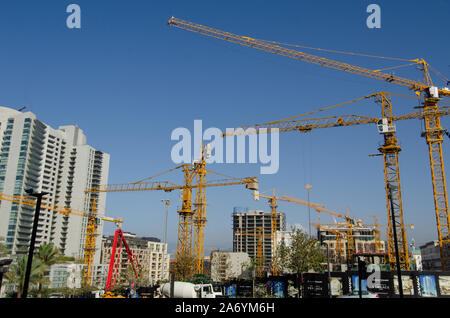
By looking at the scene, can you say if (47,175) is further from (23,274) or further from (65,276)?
(23,274)

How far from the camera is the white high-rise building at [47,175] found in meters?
126

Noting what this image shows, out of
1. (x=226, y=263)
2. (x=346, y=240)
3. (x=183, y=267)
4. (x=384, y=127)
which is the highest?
(x=384, y=127)

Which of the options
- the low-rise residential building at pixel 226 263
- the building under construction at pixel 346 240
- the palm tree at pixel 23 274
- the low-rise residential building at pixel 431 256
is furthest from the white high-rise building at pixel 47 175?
the low-rise residential building at pixel 431 256

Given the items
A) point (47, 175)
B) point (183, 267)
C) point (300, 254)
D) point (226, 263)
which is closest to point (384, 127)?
point (300, 254)

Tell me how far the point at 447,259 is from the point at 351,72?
127 feet

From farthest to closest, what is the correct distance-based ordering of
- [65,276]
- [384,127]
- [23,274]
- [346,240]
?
[346,240] < [384,127] < [65,276] < [23,274]

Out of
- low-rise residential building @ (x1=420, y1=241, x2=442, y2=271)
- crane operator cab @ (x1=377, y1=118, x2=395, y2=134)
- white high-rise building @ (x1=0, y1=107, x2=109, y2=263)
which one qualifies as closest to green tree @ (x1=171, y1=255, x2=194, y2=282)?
crane operator cab @ (x1=377, y1=118, x2=395, y2=134)

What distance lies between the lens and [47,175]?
142750 mm

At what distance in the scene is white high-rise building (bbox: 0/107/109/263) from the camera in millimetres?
126375

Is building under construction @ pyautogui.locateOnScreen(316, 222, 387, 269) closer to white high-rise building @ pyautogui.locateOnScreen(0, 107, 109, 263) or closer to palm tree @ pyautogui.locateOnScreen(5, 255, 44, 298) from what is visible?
white high-rise building @ pyautogui.locateOnScreen(0, 107, 109, 263)

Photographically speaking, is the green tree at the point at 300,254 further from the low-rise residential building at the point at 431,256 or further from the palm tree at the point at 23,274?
the low-rise residential building at the point at 431,256

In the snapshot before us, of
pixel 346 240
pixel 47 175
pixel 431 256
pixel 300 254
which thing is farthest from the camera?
pixel 346 240

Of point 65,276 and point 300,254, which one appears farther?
point 65,276

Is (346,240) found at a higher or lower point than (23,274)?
higher
